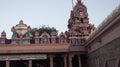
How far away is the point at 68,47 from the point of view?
24.3m

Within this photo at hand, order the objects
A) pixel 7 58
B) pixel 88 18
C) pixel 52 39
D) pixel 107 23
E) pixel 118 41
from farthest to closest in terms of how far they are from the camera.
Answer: pixel 88 18
pixel 52 39
pixel 7 58
pixel 107 23
pixel 118 41

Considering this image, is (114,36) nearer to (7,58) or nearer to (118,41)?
(118,41)

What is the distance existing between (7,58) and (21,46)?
1748 millimetres

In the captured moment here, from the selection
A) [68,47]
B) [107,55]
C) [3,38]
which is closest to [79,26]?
[68,47]

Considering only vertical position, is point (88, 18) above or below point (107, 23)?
above

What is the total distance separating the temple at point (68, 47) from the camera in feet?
50.9

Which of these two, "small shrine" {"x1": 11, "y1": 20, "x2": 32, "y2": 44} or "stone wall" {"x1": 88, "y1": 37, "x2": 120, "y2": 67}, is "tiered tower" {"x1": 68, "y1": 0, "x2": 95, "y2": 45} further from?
"stone wall" {"x1": 88, "y1": 37, "x2": 120, "y2": 67}

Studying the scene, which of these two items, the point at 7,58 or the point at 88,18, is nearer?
the point at 7,58

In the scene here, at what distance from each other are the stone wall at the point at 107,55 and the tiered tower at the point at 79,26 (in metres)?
5.39

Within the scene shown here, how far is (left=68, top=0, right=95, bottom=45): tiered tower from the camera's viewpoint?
2702 cm

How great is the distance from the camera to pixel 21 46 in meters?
24.1

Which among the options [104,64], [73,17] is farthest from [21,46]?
[73,17]

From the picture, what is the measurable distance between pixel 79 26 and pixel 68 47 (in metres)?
8.54

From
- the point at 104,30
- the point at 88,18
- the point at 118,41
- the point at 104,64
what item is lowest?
the point at 104,64
